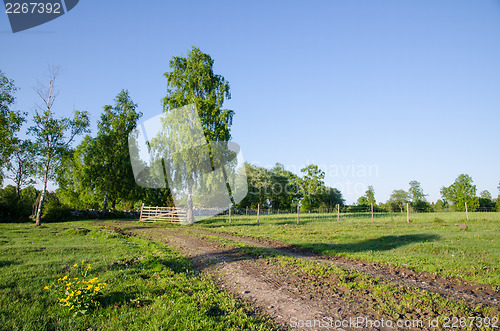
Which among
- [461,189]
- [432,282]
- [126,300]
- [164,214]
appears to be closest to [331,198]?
[461,189]

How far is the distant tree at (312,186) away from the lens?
7204 cm

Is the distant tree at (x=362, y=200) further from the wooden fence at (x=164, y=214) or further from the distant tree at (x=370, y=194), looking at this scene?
the wooden fence at (x=164, y=214)

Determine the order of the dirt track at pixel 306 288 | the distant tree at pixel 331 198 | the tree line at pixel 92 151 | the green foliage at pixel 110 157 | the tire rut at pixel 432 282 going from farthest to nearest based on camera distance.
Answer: the distant tree at pixel 331 198, the green foliage at pixel 110 157, the tree line at pixel 92 151, the tire rut at pixel 432 282, the dirt track at pixel 306 288

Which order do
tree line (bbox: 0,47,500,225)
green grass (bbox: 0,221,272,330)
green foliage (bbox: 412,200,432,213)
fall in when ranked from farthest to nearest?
1. green foliage (bbox: 412,200,432,213)
2. tree line (bbox: 0,47,500,225)
3. green grass (bbox: 0,221,272,330)

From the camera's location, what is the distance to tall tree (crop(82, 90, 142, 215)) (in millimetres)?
33438

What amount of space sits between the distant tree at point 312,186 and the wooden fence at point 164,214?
48572 millimetres

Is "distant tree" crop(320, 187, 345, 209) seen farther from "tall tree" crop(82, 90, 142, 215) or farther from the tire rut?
the tire rut

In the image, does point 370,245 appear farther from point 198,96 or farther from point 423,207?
point 423,207

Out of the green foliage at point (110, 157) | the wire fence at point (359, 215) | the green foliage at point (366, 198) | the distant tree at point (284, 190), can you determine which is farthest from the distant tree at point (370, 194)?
the green foliage at point (110, 157)

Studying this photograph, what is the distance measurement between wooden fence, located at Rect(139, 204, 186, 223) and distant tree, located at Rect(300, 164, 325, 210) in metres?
48.6

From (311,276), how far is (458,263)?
4.62 metres

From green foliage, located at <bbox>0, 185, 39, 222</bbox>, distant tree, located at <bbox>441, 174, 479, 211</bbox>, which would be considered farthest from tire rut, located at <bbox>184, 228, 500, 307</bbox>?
distant tree, located at <bbox>441, 174, 479, 211</bbox>

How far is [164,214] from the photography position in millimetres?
27688

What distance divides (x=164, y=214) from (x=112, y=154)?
13109mm
